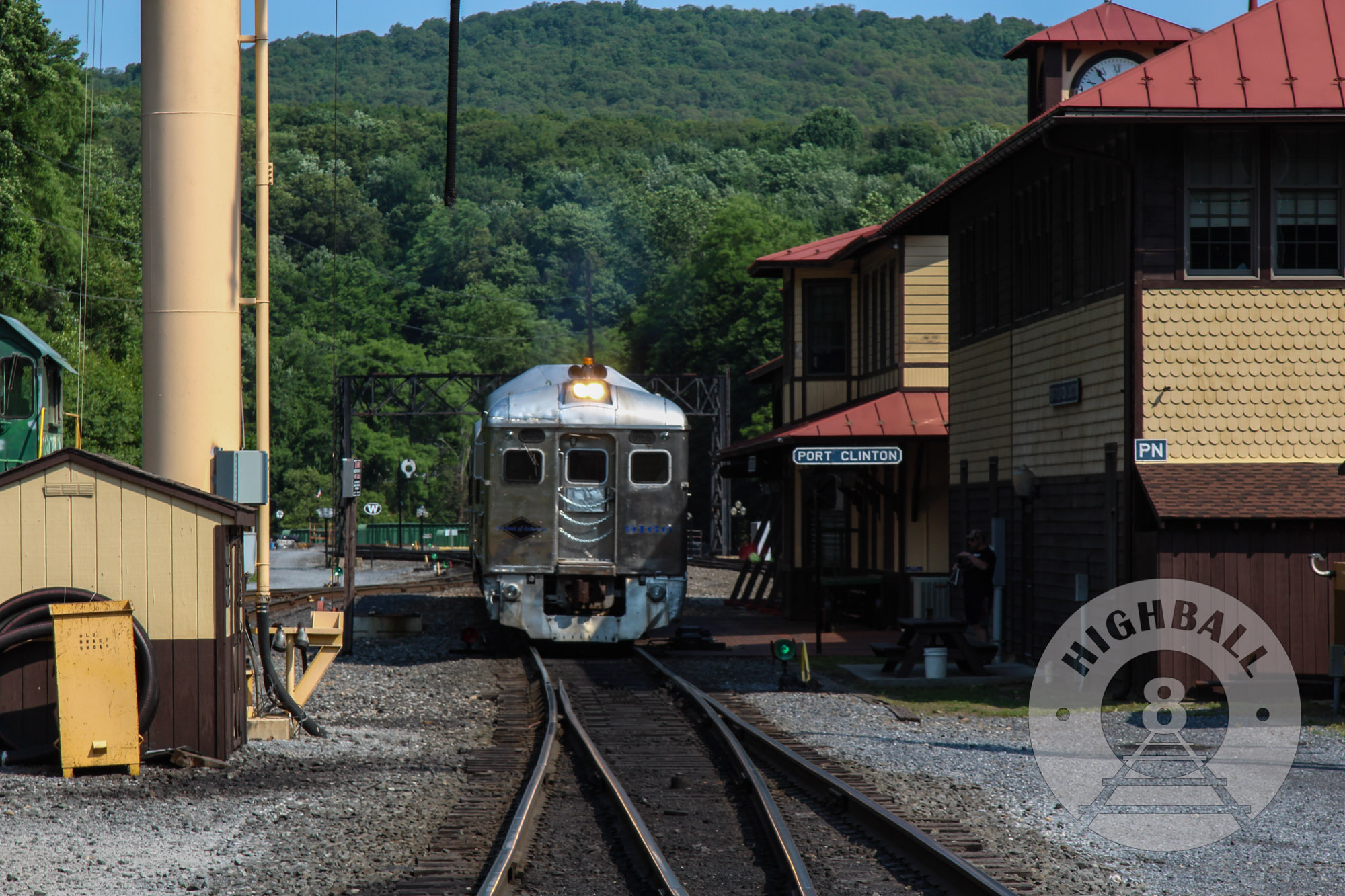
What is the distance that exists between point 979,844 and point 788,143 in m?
123

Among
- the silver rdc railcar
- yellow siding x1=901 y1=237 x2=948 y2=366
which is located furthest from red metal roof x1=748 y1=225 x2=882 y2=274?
the silver rdc railcar

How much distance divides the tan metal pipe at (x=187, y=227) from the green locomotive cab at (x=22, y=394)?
580 centimetres

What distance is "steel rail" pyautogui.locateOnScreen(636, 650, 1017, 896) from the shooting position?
690 cm

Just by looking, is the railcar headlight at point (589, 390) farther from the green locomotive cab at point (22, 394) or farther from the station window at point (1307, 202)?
the station window at point (1307, 202)

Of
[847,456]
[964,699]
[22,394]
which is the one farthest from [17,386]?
[964,699]

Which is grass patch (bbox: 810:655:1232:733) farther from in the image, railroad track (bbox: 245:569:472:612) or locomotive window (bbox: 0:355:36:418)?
locomotive window (bbox: 0:355:36:418)

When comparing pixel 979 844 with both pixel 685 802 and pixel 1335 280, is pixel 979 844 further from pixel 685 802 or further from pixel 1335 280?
pixel 1335 280

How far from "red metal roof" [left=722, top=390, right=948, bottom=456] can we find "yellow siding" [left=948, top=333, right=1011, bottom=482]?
1.66 metres

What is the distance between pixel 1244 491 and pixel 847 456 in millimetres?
→ 5880

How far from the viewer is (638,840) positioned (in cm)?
792

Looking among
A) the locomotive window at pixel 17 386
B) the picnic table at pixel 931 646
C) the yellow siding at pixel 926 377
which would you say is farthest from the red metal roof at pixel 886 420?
the locomotive window at pixel 17 386

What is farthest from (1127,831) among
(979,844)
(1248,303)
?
(1248,303)

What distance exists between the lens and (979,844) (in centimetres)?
780

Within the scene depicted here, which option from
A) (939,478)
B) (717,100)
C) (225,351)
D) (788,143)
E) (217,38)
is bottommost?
(939,478)
